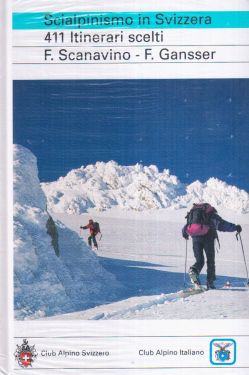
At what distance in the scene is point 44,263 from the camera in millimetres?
3027

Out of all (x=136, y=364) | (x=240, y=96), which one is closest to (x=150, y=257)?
(x=136, y=364)

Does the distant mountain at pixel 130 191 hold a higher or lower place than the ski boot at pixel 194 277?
higher

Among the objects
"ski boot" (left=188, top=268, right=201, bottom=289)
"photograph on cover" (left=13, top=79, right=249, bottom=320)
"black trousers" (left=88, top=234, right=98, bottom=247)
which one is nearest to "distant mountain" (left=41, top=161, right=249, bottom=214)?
"photograph on cover" (left=13, top=79, right=249, bottom=320)

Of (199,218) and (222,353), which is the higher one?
(199,218)

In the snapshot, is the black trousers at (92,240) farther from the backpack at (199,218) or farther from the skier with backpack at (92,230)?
the backpack at (199,218)

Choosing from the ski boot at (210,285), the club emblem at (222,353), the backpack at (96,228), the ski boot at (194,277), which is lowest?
the club emblem at (222,353)

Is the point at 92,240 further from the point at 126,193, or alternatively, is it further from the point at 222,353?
the point at 222,353

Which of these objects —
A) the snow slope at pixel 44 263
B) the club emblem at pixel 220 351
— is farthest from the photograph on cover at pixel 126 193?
the club emblem at pixel 220 351

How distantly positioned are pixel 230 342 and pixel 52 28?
146 cm

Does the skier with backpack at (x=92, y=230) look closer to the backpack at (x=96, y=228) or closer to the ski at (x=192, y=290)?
the backpack at (x=96, y=228)

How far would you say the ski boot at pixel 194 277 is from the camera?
10.0 feet

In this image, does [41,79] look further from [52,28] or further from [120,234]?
[120,234]

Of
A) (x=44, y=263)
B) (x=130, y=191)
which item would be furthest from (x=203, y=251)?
(x=44, y=263)

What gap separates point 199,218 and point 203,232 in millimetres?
61
